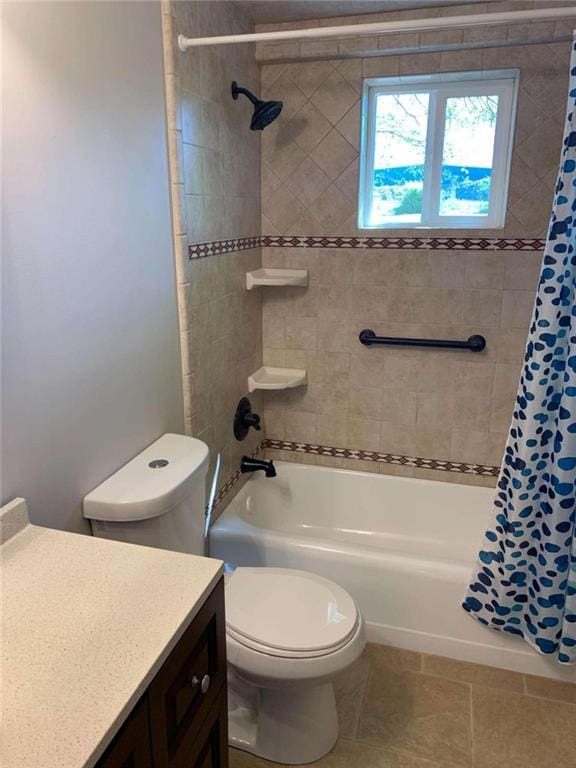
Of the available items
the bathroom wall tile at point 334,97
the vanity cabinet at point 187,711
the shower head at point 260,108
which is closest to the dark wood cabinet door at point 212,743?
the vanity cabinet at point 187,711

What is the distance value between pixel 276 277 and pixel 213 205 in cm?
58

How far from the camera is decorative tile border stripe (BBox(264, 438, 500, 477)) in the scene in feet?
8.59

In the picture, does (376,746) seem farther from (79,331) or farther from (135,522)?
(79,331)

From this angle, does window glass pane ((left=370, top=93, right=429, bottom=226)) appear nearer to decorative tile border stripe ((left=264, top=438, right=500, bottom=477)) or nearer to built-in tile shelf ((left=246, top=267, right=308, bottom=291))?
built-in tile shelf ((left=246, top=267, right=308, bottom=291))

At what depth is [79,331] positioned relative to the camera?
1387 millimetres

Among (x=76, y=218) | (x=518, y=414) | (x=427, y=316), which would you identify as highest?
(x=76, y=218)

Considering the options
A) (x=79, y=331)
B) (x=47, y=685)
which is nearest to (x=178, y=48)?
(x=79, y=331)

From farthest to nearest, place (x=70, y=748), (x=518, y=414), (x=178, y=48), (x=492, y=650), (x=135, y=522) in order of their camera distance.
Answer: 1. (x=492, y=650)
2. (x=518, y=414)
3. (x=178, y=48)
4. (x=135, y=522)
5. (x=70, y=748)

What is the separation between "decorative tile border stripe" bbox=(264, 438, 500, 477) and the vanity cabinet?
166 cm

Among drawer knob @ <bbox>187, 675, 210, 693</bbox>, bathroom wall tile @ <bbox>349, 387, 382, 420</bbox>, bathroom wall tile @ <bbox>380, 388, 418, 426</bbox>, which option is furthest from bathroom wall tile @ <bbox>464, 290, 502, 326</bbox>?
drawer knob @ <bbox>187, 675, 210, 693</bbox>

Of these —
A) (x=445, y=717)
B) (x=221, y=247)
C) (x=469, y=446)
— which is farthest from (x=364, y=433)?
(x=445, y=717)

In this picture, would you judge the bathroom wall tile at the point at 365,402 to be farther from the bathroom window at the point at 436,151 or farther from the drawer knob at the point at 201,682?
the drawer knob at the point at 201,682

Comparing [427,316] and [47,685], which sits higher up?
[427,316]

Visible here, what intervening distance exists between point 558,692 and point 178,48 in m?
2.42
